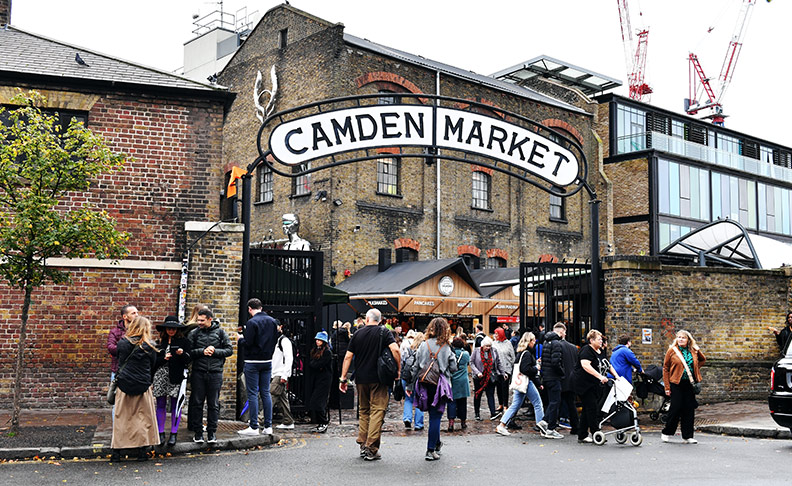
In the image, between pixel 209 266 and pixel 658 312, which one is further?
pixel 658 312

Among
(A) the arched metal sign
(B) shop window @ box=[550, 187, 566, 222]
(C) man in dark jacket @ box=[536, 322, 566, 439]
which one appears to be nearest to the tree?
(A) the arched metal sign

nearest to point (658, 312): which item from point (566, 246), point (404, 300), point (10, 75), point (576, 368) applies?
point (576, 368)

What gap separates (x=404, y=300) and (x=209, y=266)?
12.3 meters

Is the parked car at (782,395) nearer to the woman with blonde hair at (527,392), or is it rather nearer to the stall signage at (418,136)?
the woman with blonde hair at (527,392)

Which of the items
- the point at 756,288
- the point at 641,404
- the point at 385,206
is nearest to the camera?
the point at 641,404

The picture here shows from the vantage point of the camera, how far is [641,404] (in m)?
14.9

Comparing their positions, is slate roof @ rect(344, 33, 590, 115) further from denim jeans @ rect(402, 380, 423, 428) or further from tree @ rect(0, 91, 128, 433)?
tree @ rect(0, 91, 128, 433)

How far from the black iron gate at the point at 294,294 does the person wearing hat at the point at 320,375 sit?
3.63ft

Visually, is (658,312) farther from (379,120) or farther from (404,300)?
(404,300)

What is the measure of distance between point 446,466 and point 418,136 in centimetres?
A: 684

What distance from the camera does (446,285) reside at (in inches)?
1025

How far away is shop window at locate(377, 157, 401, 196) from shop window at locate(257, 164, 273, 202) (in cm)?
440

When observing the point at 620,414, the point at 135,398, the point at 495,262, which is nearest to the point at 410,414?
the point at 620,414

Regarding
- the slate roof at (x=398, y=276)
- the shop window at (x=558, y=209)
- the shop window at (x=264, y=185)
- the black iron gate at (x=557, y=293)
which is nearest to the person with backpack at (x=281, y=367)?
the black iron gate at (x=557, y=293)
